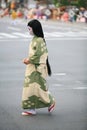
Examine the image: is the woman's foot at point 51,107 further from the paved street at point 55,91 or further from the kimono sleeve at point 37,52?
the kimono sleeve at point 37,52

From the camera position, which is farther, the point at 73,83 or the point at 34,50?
the point at 73,83

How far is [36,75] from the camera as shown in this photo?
354 inches

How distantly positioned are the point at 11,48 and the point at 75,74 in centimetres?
810

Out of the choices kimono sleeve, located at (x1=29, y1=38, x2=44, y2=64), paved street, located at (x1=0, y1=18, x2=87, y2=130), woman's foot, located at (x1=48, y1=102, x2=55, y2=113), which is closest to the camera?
paved street, located at (x1=0, y1=18, x2=87, y2=130)

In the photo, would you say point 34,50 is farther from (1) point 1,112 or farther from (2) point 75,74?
(2) point 75,74

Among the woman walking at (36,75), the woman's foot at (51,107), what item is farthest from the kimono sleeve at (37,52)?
the woman's foot at (51,107)

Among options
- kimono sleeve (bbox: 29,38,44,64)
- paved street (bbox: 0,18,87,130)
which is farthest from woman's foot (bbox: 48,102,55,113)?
kimono sleeve (bbox: 29,38,44,64)

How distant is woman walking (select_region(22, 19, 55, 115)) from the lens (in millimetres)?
8859

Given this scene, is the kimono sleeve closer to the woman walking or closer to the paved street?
the woman walking

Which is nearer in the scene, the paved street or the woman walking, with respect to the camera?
the paved street

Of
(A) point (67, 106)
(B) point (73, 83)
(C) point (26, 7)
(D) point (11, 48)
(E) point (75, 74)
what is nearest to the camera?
(A) point (67, 106)

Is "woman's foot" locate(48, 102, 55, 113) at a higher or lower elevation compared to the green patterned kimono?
lower

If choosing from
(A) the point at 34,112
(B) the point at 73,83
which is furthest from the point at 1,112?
(B) the point at 73,83

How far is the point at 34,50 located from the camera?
29.1 ft
